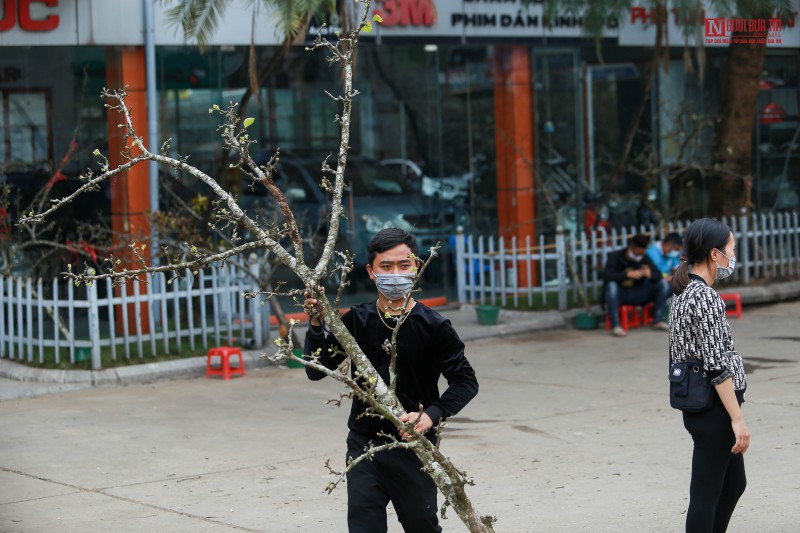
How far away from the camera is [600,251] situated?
46.8 ft

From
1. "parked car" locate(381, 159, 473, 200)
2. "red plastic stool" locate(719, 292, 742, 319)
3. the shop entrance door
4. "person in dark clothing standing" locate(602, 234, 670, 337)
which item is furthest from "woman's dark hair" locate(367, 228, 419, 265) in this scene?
the shop entrance door

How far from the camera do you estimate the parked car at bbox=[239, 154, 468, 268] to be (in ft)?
46.7

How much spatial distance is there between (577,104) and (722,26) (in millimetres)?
2137

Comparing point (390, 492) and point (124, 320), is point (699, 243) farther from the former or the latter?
point (124, 320)

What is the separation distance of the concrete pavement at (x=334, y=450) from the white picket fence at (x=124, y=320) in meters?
0.56

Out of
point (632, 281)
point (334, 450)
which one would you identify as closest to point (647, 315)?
point (632, 281)

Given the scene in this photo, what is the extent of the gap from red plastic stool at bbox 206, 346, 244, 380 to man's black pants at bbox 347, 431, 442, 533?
671 centimetres

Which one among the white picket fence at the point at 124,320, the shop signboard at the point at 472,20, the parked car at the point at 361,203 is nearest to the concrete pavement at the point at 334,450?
the white picket fence at the point at 124,320

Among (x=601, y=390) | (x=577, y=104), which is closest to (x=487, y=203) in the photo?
(x=577, y=104)

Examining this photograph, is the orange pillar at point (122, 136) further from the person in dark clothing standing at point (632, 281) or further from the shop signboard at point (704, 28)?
the shop signboard at point (704, 28)

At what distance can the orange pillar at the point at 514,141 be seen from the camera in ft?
53.0

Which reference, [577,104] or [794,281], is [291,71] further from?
[794,281]

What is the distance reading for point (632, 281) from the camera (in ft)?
43.3

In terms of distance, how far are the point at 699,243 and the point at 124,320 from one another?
278 inches
